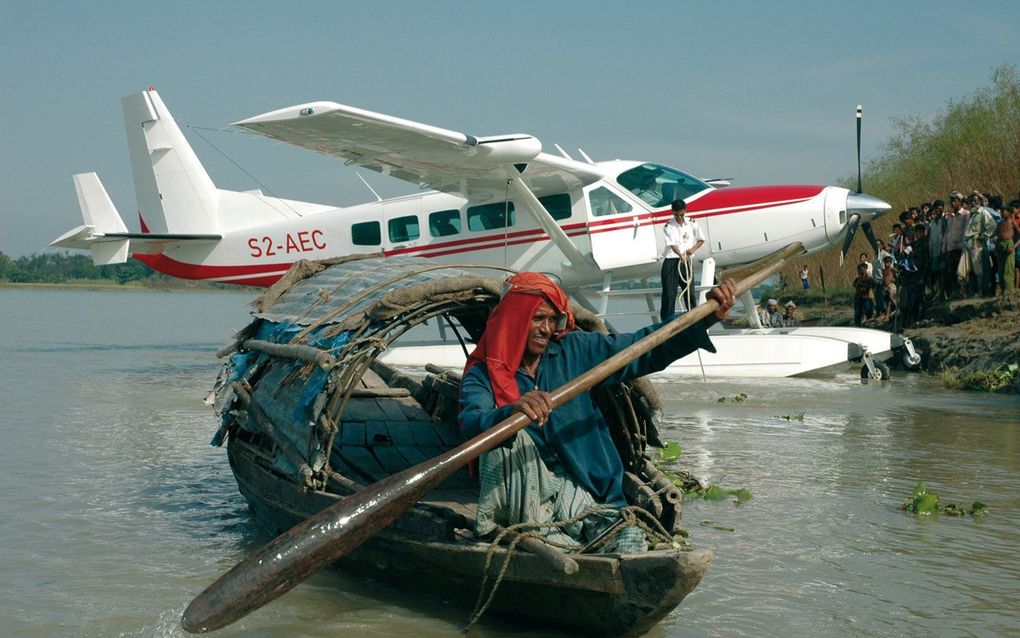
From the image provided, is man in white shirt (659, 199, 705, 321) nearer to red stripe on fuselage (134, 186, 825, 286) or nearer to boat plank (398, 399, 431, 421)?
red stripe on fuselage (134, 186, 825, 286)

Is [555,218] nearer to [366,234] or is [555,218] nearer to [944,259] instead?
[366,234]

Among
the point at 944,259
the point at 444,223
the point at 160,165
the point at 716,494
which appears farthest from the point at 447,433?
the point at 160,165

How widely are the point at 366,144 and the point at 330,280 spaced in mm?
6599

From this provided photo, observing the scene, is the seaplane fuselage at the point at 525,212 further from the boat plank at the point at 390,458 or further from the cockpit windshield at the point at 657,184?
the boat plank at the point at 390,458

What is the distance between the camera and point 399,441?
7586 millimetres

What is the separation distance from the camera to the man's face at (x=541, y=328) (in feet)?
16.0

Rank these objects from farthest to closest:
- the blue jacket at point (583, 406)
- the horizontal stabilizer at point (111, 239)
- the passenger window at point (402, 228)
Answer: the horizontal stabilizer at point (111, 239), the passenger window at point (402, 228), the blue jacket at point (583, 406)

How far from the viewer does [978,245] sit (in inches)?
627

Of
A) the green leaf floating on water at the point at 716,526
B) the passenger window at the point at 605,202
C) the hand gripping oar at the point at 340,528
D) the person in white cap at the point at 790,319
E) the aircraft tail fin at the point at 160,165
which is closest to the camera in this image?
the hand gripping oar at the point at 340,528

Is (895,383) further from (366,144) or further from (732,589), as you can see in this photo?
(732,589)

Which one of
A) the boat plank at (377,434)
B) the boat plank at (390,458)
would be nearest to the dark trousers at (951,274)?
the boat plank at (377,434)

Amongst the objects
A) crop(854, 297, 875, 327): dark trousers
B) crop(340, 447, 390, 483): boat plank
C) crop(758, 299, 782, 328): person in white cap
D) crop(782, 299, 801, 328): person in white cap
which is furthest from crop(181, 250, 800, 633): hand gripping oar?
crop(758, 299, 782, 328): person in white cap

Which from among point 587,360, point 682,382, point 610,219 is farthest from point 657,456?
point 610,219

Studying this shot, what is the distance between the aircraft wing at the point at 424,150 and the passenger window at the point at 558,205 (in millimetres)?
113
